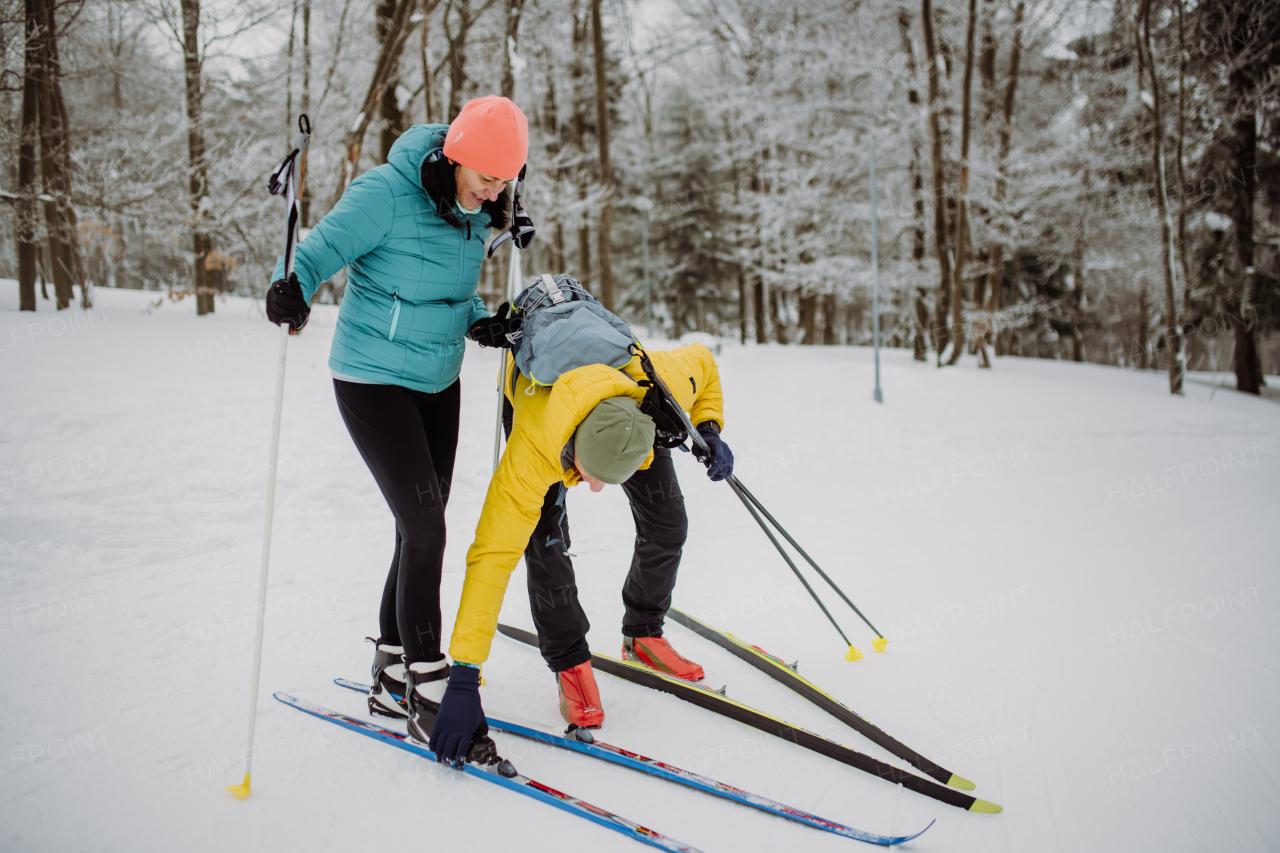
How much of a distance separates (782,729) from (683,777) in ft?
1.42

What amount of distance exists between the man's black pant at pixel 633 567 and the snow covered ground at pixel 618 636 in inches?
11.6

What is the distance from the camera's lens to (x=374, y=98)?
8.04 m

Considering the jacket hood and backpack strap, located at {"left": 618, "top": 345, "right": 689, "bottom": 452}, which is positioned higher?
the jacket hood

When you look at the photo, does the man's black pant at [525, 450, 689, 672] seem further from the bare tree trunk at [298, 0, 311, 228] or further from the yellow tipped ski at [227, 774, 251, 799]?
the bare tree trunk at [298, 0, 311, 228]

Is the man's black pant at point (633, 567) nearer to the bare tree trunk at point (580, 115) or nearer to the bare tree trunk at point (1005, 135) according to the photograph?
the bare tree trunk at point (580, 115)

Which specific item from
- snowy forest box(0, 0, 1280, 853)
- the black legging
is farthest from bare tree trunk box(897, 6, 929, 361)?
the black legging

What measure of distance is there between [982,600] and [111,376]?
6.73 m

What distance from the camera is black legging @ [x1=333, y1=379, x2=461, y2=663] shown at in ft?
6.77

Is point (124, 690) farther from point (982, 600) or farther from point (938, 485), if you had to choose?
point (938, 485)

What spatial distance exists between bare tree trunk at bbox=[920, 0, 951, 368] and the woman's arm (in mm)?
10737

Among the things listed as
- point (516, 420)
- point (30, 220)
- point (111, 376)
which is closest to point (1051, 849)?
point (516, 420)

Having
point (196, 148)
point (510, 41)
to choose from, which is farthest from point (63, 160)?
point (510, 41)

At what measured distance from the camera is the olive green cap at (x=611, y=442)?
6.21 ft

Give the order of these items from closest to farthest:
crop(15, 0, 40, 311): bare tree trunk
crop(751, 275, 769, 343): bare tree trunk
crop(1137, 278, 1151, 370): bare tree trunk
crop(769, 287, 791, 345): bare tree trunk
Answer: crop(15, 0, 40, 311): bare tree trunk < crop(751, 275, 769, 343): bare tree trunk < crop(769, 287, 791, 345): bare tree trunk < crop(1137, 278, 1151, 370): bare tree trunk
